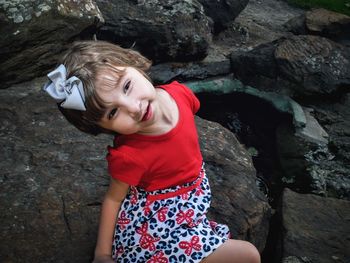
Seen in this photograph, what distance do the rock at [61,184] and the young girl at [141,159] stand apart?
0.39 m

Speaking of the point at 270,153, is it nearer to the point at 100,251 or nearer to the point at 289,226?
the point at 289,226

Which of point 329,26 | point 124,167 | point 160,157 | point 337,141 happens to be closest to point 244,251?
point 160,157

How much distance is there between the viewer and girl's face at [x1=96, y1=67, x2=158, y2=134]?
183cm

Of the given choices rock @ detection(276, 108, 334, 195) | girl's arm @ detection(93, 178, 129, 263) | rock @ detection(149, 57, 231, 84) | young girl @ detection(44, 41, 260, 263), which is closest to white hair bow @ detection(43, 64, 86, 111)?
young girl @ detection(44, 41, 260, 263)

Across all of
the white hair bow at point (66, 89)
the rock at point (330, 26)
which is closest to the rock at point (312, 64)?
the rock at point (330, 26)

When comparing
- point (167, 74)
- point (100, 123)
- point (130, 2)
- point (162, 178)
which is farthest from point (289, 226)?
point (130, 2)

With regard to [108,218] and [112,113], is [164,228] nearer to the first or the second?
[108,218]

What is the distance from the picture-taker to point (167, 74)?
4.89m

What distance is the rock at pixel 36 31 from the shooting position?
137 inches

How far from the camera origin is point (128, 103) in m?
1.84

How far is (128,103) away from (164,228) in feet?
2.15

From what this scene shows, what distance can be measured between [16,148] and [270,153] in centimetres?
234

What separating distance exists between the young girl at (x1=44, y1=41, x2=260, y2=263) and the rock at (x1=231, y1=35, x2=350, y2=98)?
265 cm

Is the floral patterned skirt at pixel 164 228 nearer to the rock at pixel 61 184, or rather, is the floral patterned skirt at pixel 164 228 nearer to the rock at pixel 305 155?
the rock at pixel 61 184
